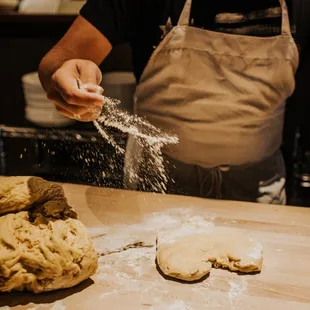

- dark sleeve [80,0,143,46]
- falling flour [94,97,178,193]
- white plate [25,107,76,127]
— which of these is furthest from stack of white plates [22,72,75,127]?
dark sleeve [80,0,143,46]

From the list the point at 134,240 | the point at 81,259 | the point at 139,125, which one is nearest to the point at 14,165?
the point at 139,125

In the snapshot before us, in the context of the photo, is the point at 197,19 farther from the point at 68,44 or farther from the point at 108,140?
the point at 108,140

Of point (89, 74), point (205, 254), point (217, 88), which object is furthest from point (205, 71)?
point (205, 254)

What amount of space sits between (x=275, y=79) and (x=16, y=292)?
1.25m

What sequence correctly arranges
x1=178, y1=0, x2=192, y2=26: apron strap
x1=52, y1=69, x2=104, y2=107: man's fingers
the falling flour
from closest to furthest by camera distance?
1. x1=52, y1=69, x2=104, y2=107: man's fingers
2. x1=178, y1=0, x2=192, y2=26: apron strap
3. the falling flour

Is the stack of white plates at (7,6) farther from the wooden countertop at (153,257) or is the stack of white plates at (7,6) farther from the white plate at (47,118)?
the wooden countertop at (153,257)

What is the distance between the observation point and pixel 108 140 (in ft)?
8.22

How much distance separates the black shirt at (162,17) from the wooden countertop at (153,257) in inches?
25.7

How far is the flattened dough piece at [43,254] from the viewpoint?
46.4 inches

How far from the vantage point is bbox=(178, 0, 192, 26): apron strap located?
1.81 meters

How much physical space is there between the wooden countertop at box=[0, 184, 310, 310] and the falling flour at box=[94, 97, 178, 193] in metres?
0.22

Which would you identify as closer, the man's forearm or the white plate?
the man's forearm

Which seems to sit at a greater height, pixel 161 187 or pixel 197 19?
pixel 197 19

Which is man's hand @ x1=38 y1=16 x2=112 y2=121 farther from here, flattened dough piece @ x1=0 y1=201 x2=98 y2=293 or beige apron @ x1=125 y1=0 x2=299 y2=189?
flattened dough piece @ x1=0 y1=201 x2=98 y2=293
